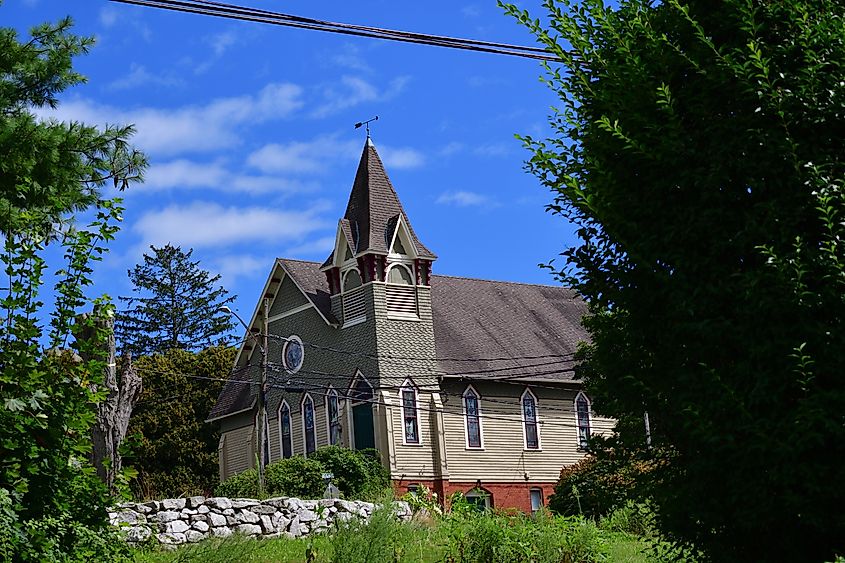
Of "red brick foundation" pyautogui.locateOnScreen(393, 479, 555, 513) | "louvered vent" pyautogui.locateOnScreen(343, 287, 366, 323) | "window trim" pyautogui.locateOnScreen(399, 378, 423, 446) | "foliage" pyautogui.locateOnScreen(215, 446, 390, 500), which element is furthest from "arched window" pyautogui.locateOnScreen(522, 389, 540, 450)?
"louvered vent" pyautogui.locateOnScreen(343, 287, 366, 323)

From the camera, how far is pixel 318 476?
33.7 m

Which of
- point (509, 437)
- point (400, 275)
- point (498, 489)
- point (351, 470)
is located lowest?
point (498, 489)

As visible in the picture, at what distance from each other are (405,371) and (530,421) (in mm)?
6154

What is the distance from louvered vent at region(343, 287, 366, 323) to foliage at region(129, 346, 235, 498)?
1258cm

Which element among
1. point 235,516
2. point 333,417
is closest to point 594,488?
point 235,516

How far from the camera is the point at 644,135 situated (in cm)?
805

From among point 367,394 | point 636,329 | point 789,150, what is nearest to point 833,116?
point 789,150

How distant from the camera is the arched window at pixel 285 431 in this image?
1576 inches

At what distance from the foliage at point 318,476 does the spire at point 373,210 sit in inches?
274

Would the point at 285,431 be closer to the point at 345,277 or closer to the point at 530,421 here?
the point at 345,277

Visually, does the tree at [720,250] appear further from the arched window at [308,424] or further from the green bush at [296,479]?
the arched window at [308,424]

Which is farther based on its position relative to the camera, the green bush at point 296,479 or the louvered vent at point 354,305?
the louvered vent at point 354,305

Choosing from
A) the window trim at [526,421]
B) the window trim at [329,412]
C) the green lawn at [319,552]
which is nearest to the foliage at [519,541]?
the green lawn at [319,552]

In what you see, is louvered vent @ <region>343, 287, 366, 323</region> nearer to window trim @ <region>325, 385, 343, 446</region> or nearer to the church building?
the church building
